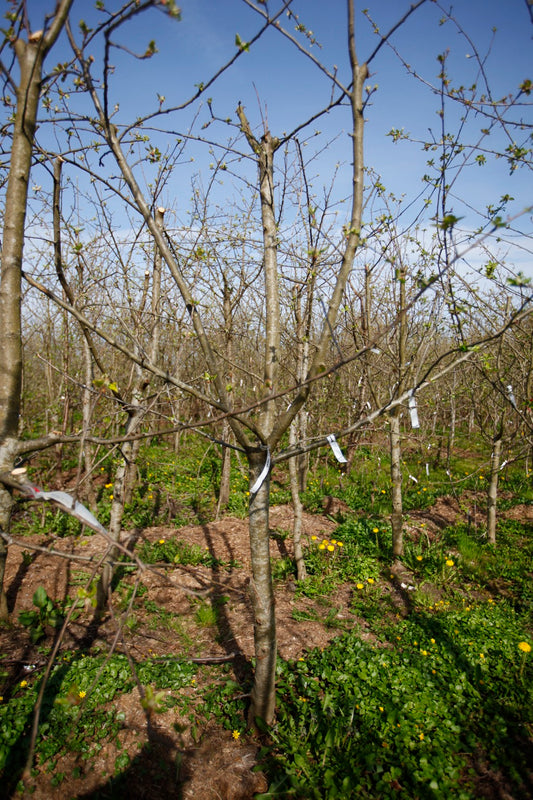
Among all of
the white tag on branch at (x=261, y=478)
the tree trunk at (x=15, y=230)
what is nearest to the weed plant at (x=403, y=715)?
the white tag on branch at (x=261, y=478)

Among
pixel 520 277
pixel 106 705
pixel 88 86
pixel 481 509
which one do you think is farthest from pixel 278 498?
pixel 88 86

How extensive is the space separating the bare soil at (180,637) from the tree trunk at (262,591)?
0.22 meters

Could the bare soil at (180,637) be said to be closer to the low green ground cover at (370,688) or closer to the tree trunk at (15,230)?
the low green ground cover at (370,688)

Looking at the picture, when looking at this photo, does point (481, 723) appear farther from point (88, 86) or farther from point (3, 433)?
point (88, 86)

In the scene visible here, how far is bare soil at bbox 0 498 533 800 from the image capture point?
248 cm

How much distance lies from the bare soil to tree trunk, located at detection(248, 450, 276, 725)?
22 cm

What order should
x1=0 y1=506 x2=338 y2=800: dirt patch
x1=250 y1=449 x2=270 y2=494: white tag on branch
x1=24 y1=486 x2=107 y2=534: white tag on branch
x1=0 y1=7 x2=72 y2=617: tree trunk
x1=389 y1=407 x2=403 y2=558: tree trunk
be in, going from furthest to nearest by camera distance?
Answer: x1=389 y1=407 x2=403 y2=558: tree trunk
x1=0 y1=506 x2=338 y2=800: dirt patch
x1=250 y1=449 x2=270 y2=494: white tag on branch
x1=0 y1=7 x2=72 y2=617: tree trunk
x1=24 y1=486 x2=107 y2=534: white tag on branch

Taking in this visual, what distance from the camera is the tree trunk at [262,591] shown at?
250cm

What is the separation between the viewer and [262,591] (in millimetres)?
2594

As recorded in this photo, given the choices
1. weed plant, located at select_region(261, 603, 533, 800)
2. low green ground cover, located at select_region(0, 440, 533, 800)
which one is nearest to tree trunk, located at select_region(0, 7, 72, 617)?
low green ground cover, located at select_region(0, 440, 533, 800)

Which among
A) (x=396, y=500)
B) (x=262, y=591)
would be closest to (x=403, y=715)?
(x=262, y=591)

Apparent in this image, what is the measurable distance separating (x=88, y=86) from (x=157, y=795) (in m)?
3.85

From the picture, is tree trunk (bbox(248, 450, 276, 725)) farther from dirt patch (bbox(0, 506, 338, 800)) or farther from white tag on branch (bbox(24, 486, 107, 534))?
white tag on branch (bbox(24, 486, 107, 534))

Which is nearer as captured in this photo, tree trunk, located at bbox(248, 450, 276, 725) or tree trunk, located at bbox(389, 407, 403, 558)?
tree trunk, located at bbox(248, 450, 276, 725)
